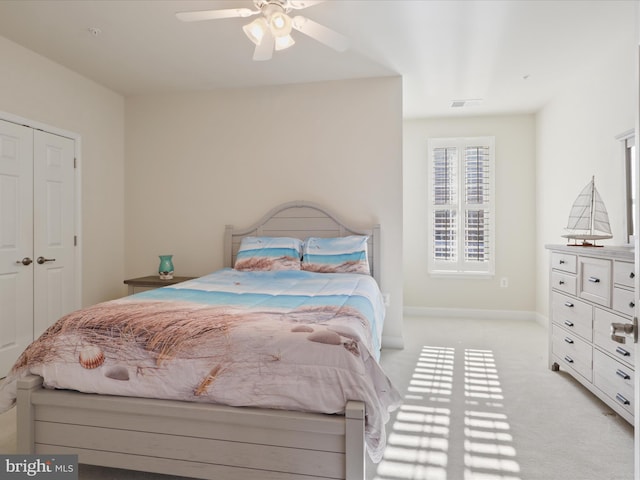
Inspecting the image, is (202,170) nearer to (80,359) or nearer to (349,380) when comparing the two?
(80,359)

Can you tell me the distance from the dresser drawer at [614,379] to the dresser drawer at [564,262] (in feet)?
2.05

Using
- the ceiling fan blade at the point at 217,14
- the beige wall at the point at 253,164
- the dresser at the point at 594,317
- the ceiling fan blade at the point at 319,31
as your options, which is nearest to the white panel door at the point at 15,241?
the beige wall at the point at 253,164

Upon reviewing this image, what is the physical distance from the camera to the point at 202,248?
14.3 ft

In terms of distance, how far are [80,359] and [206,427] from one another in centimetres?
67

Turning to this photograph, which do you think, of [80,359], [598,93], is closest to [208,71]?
[80,359]

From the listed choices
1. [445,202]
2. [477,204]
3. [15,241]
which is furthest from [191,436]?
[477,204]

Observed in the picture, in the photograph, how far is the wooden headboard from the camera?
3881 mm

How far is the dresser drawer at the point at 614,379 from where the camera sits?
86.3 inches

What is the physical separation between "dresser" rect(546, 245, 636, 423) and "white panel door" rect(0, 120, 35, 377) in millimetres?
4162

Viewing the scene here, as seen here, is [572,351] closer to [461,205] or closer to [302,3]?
[461,205]

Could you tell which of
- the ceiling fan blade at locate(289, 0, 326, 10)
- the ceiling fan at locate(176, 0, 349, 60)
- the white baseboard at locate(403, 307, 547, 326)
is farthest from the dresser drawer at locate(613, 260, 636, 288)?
the white baseboard at locate(403, 307, 547, 326)

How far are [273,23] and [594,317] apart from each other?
2746 millimetres

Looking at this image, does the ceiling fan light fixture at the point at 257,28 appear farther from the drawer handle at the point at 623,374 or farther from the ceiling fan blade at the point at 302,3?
the drawer handle at the point at 623,374

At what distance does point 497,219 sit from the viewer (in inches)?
203
